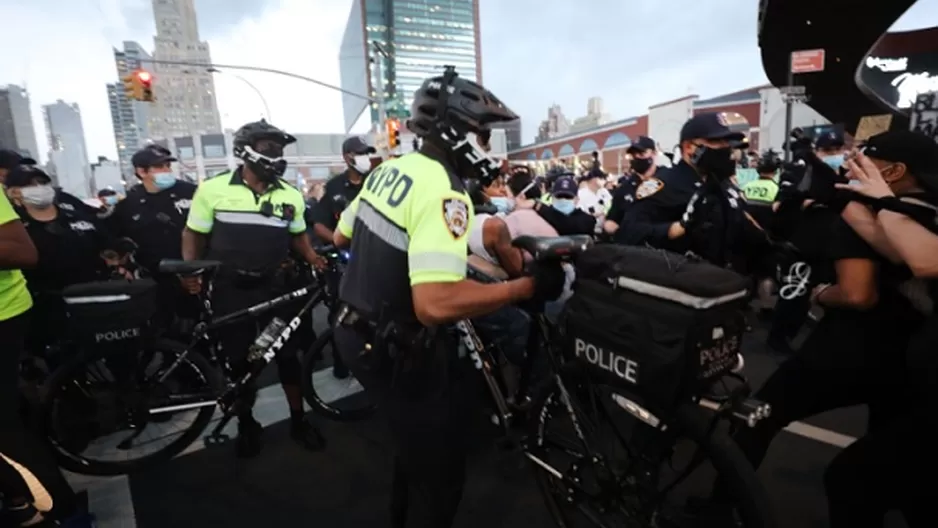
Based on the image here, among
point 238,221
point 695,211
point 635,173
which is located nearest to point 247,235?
point 238,221

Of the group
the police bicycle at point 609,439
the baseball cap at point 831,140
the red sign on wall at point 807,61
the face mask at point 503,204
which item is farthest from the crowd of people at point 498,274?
the red sign on wall at point 807,61

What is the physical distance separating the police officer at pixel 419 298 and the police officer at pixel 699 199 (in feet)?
4.51

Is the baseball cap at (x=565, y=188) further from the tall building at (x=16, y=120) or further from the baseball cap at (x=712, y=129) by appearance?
the tall building at (x=16, y=120)

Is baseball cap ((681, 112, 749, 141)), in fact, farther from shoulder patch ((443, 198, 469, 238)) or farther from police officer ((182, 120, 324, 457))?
police officer ((182, 120, 324, 457))

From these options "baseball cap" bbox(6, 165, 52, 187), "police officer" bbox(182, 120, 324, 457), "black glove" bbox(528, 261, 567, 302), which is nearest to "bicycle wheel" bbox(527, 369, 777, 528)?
"black glove" bbox(528, 261, 567, 302)

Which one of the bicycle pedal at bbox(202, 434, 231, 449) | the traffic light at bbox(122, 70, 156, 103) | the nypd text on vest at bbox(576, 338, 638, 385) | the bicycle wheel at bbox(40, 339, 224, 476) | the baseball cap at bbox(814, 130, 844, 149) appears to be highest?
the traffic light at bbox(122, 70, 156, 103)

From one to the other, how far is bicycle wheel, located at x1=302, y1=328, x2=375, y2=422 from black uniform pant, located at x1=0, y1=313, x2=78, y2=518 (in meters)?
1.68

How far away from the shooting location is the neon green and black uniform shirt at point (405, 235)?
1.67 meters

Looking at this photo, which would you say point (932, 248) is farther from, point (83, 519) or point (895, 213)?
point (83, 519)

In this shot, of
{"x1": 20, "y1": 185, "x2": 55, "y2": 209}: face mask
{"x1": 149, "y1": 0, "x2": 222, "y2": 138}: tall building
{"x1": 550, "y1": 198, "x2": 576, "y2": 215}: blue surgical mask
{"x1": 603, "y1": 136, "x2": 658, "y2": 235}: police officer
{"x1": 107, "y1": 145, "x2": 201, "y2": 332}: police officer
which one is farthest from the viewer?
{"x1": 149, "y1": 0, "x2": 222, "y2": 138}: tall building

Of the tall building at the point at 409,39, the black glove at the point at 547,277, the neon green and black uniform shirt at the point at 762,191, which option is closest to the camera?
the black glove at the point at 547,277

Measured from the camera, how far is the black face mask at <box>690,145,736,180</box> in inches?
118

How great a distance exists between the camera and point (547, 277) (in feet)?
6.79

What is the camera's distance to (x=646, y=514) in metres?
2.01
